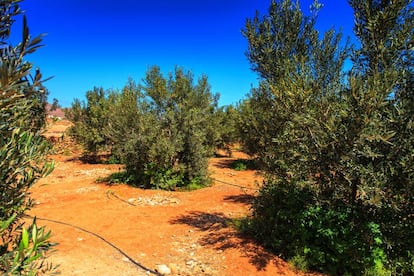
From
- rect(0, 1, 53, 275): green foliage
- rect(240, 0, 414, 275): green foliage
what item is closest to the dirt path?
rect(0, 1, 53, 275): green foliage

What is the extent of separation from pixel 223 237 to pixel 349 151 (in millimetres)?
3545

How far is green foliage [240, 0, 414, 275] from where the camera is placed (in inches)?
156

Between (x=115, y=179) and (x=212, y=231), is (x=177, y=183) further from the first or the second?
(x=212, y=231)

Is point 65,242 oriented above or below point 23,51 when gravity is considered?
below

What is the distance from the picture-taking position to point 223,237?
6.28m

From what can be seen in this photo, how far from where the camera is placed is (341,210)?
15.6 ft

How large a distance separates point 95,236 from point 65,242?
66cm

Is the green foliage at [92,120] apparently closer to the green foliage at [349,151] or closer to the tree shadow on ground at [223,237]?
the tree shadow on ground at [223,237]

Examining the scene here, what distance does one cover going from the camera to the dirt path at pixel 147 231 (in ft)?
16.5

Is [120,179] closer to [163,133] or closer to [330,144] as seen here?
[163,133]

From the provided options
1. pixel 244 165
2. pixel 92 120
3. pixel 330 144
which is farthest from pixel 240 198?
pixel 92 120

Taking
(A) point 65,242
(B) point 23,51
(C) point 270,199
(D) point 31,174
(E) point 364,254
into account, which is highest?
(B) point 23,51

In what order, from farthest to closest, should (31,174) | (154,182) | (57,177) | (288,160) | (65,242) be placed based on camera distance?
(57,177), (154,182), (65,242), (288,160), (31,174)

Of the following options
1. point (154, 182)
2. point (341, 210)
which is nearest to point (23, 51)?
point (341, 210)
